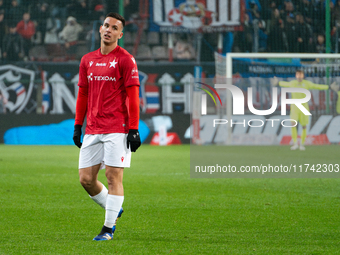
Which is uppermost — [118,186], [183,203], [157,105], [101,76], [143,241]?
[101,76]

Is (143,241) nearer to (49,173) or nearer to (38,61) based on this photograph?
(49,173)

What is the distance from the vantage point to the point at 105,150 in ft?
13.5

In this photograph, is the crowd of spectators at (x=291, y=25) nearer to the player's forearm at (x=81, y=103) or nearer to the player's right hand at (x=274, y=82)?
the player's right hand at (x=274, y=82)

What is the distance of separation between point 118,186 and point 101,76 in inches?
33.0

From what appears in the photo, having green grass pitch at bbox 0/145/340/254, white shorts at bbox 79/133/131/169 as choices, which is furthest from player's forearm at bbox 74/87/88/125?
green grass pitch at bbox 0/145/340/254

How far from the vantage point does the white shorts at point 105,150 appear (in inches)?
161

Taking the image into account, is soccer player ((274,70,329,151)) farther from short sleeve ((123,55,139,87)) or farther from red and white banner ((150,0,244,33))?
short sleeve ((123,55,139,87))

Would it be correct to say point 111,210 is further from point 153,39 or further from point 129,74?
point 153,39

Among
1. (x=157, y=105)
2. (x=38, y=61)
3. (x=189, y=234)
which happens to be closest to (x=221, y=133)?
(x=157, y=105)

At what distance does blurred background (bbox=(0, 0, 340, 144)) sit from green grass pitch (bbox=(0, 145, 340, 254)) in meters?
12.3

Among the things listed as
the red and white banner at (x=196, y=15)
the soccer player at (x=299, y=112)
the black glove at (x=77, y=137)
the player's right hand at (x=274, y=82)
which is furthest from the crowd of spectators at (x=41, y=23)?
the black glove at (x=77, y=137)

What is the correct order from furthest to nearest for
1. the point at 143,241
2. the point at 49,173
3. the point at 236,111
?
the point at 236,111 → the point at 49,173 → the point at 143,241

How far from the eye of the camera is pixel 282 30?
69.4 ft

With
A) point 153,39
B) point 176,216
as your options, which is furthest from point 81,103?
point 153,39
